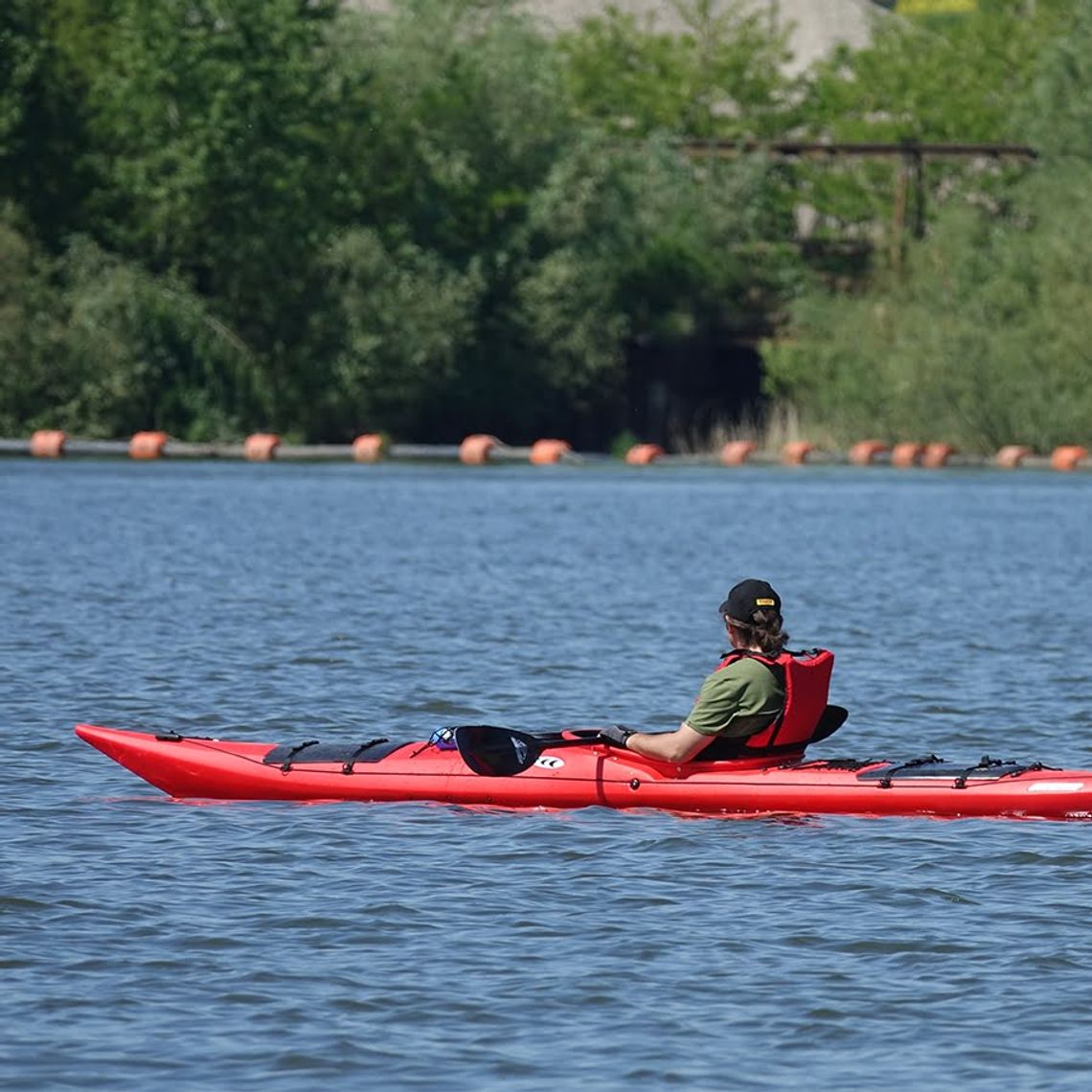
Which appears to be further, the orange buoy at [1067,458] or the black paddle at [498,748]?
the orange buoy at [1067,458]

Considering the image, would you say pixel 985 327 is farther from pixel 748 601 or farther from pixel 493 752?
pixel 748 601

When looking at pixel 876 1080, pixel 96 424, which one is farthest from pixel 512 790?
pixel 96 424

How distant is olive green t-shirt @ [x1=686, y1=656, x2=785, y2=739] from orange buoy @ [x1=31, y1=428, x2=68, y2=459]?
47358 millimetres

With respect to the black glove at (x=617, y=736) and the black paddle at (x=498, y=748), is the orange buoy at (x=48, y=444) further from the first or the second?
the black glove at (x=617, y=736)

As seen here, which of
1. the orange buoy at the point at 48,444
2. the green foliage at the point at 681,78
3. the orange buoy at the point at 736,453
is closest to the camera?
the orange buoy at the point at 48,444

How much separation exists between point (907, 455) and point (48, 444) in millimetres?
21156

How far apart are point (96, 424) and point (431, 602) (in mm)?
36463

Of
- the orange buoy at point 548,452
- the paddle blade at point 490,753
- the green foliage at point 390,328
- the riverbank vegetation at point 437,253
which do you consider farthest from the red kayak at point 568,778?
the green foliage at point 390,328

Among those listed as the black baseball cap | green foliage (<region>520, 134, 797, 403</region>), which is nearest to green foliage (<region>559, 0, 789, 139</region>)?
green foliage (<region>520, 134, 797, 403</region>)

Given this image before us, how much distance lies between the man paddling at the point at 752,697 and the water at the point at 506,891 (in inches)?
16.3

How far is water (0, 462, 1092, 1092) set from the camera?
8891mm

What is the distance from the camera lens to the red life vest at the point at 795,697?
12992mm

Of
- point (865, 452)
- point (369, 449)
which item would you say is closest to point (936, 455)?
point (865, 452)

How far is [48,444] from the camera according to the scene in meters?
59.0
